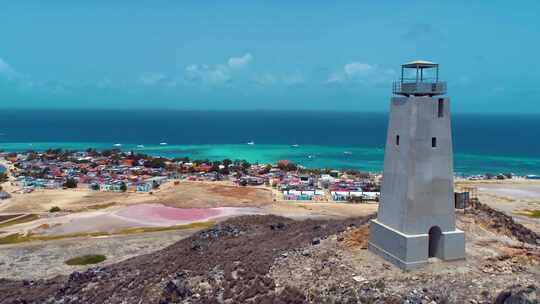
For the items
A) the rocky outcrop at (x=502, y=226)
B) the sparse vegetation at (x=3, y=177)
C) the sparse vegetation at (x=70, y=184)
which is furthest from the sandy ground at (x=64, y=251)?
the sparse vegetation at (x=3, y=177)

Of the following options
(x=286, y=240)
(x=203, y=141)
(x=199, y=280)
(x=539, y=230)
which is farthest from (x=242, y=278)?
(x=203, y=141)

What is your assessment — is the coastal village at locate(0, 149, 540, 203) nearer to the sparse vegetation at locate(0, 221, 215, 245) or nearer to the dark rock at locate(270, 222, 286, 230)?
the sparse vegetation at locate(0, 221, 215, 245)

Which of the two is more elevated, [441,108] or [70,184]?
[441,108]

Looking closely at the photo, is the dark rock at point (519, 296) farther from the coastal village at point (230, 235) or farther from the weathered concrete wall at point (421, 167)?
the weathered concrete wall at point (421, 167)

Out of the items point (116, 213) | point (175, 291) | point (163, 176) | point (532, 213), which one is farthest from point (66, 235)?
point (532, 213)

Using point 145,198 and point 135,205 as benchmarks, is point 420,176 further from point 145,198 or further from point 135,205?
point 145,198

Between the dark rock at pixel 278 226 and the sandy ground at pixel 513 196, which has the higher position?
the dark rock at pixel 278 226

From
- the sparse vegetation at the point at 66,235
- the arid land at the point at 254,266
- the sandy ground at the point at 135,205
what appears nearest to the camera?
the arid land at the point at 254,266

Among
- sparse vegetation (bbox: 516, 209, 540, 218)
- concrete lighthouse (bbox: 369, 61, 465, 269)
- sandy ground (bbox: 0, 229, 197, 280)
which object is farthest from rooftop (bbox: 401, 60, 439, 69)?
sparse vegetation (bbox: 516, 209, 540, 218)
